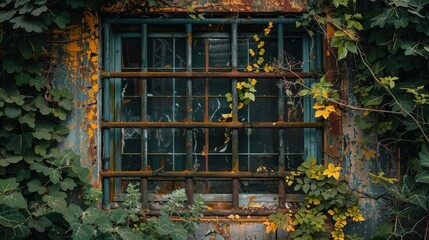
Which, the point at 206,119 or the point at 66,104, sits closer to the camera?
the point at 66,104

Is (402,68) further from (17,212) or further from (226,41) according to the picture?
(17,212)

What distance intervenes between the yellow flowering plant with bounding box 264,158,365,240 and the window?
0.22 meters

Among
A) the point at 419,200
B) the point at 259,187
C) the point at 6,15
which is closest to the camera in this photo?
the point at 419,200

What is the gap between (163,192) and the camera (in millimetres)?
4988

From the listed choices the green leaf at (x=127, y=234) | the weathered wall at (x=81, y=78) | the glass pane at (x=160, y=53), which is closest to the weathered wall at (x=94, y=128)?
the weathered wall at (x=81, y=78)

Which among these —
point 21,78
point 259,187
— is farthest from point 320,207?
point 21,78

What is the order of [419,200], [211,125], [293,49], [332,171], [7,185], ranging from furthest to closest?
[293,49], [211,125], [332,171], [419,200], [7,185]

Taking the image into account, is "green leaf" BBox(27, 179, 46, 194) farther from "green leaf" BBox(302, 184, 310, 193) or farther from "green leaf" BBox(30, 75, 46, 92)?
"green leaf" BBox(302, 184, 310, 193)

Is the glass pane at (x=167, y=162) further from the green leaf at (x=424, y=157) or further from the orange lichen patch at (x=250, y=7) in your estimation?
the green leaf at (x=424, y=157)

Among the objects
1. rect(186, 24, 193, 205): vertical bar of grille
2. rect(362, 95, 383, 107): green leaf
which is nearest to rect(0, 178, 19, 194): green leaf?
rect(186, 24, 193, 205): vertical bar of grille

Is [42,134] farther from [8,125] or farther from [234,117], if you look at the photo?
[234,117]

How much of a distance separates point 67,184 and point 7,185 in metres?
0.43

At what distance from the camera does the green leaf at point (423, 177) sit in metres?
4.43

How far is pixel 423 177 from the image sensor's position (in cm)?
445
